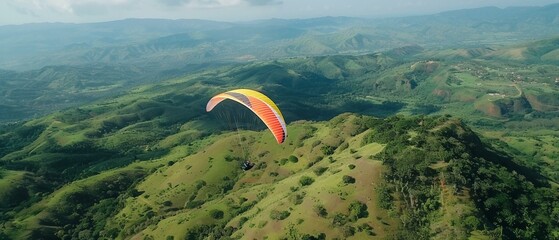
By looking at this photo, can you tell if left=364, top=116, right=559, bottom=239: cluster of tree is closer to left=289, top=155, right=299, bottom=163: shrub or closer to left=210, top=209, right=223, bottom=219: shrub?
left=289, top=155, right=299, bottom=163: shrub

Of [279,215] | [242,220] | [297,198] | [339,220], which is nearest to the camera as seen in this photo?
[339,220]

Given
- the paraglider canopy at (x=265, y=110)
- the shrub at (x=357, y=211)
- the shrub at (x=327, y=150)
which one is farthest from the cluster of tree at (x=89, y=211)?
the shrub at (x=357, y=211)

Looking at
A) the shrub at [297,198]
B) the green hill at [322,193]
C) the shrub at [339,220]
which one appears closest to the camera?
the green hill at [322,193]

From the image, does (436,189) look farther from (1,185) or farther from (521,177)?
(1,185)

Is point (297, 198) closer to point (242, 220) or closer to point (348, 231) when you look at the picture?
point (242, 220)

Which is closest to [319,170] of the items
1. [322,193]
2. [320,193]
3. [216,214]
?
[320,193]

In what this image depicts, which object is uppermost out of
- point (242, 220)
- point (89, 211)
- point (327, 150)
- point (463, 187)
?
point (463, 187)

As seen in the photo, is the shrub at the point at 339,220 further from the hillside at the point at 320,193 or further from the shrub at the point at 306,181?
the shrub at the point at 306,181

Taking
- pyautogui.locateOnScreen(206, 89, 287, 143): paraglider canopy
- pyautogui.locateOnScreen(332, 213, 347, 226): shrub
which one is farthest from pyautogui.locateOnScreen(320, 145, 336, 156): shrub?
pyautogui.locateOnScreen(332, 213, 347, 226): shrub

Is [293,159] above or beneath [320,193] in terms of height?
beneath

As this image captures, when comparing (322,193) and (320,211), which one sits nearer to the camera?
(320,211)

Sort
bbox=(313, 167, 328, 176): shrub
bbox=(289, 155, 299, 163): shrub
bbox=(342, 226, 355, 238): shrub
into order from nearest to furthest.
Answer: bbox=(342, 226, 355, 238): shrub, bbox=(313, 167, 328, 176): shrub, bbox=(289, 155, 299, 163): shrub
